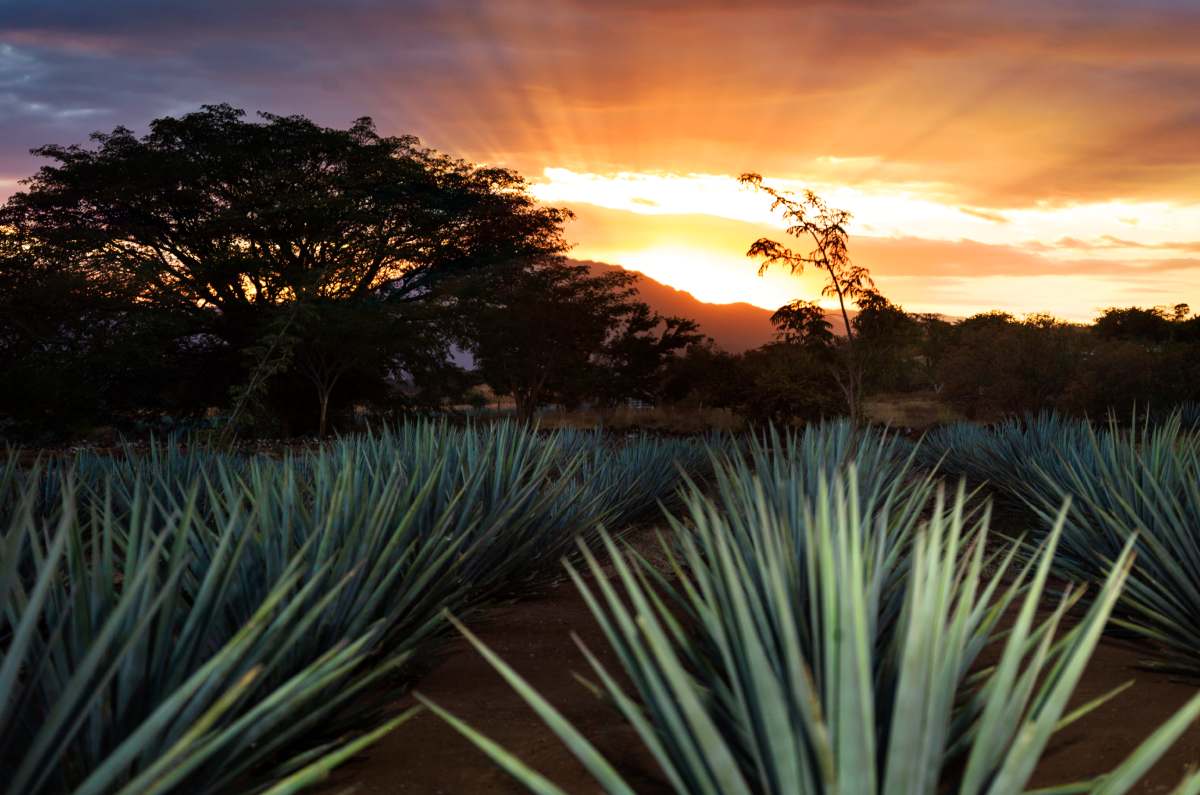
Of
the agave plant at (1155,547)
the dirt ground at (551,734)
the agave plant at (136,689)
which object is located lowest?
the dirt ground at (551,734)

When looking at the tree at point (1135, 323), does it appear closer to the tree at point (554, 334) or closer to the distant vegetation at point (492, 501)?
the distant vegetation at point (492, 501)

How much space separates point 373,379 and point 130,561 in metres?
32.9

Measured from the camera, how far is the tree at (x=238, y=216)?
32062 mm

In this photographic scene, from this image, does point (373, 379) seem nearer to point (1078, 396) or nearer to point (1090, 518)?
point (1078, 396)

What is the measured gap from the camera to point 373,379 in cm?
3462

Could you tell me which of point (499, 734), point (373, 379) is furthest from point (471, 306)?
point (499, 734)

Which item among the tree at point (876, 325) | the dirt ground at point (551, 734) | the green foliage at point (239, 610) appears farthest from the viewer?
the tree at point (876, 325)

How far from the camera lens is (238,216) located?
3272 centimetres

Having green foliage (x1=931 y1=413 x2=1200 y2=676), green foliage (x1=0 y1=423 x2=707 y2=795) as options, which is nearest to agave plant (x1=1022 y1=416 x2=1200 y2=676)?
green foliage (x1=931 y1=413 x2=1200 y2=676)

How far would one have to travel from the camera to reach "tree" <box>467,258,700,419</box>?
37.8 metres

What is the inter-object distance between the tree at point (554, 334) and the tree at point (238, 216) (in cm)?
206

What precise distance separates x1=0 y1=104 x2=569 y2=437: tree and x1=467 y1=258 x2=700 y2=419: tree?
2.06 meters

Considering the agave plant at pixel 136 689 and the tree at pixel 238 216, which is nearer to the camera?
the agave plant at pixel 136 689

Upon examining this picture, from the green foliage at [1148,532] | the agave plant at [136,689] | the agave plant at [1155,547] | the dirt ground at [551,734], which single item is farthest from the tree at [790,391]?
the agave plant at [136,689]
